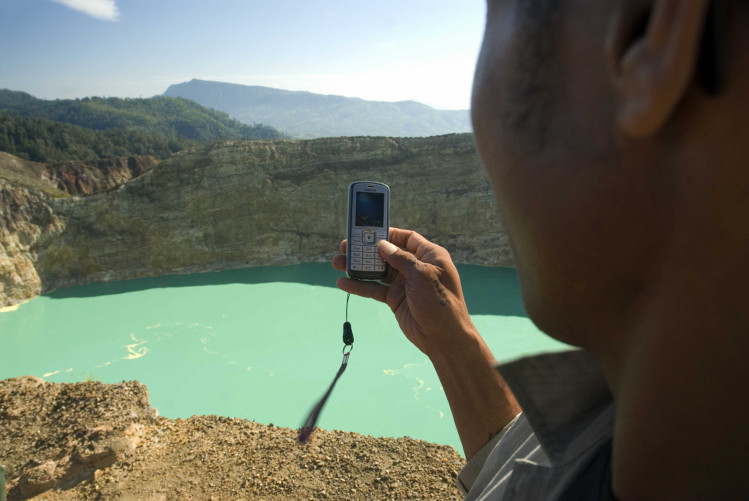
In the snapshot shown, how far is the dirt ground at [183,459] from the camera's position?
341 centimetres

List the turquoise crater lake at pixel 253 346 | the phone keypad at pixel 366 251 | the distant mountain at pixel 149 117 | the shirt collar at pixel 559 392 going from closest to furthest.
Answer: the shirt collar at pixel 559 392
the phone keypad at pixel 366 251
the turquoise crater lake at pixel 253 346
the distant mountain at pixel 149 117

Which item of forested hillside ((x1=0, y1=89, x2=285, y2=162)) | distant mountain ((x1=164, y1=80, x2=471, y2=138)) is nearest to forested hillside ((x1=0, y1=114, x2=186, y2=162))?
forested hillside ((x1=0, y1=89, x2=285, y2=162))

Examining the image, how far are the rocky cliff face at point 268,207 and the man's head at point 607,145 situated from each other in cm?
1375

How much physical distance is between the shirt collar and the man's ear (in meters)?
0.48

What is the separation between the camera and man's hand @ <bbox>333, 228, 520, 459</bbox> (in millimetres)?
1204

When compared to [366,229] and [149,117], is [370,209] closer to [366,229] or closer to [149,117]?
[366,229]

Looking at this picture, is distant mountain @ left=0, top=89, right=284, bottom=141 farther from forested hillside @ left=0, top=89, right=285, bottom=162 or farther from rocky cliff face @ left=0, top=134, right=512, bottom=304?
rocky cliff face @ left=0, top=134, right=512, bottom=304

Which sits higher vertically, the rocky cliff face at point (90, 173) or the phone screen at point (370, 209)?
the phone screen at point (370, 209)

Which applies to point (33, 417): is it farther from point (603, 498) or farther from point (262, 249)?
point (262, 249)

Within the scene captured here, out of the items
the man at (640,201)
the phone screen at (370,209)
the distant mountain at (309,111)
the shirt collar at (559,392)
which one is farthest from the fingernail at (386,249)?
the distant mountain at (309,111)

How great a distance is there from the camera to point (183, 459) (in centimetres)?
377

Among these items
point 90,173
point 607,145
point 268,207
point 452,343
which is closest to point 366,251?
point 452,343

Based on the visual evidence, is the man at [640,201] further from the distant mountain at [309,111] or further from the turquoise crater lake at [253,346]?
the distant mountain at [309,111]

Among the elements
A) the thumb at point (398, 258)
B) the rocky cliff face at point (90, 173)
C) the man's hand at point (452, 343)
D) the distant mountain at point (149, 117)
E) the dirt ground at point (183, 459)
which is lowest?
the dirt ground at point (183, 459)
